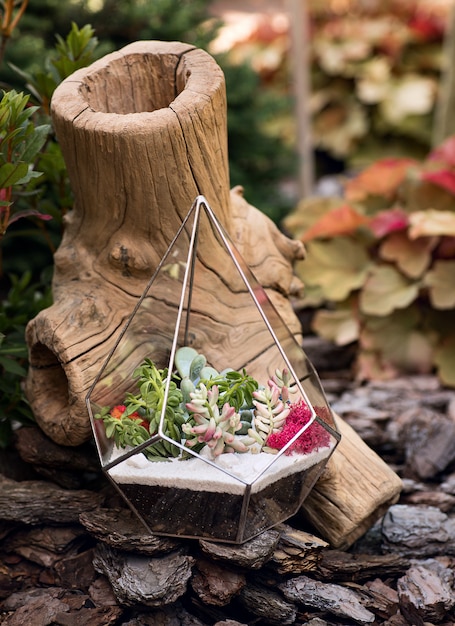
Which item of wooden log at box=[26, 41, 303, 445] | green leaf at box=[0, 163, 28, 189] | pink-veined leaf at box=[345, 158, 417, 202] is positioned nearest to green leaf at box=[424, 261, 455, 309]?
pink-veined leaf at box=[345, 158, 417, 202]

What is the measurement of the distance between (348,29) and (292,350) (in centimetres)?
499

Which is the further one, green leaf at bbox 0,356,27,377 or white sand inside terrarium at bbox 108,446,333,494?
green leaf at bbox 0,356,27,377

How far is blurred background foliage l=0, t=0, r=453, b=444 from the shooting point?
2316 mm

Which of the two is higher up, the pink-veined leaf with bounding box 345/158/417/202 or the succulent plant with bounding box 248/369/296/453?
the succulent plant with bounding box 248/369/296/453

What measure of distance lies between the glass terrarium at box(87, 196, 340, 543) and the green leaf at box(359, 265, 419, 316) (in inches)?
52.1

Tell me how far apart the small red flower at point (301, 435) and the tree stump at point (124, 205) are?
26 centimetres

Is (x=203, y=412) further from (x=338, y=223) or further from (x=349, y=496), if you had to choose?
(x=338, y=223)

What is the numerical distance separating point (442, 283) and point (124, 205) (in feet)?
5.55

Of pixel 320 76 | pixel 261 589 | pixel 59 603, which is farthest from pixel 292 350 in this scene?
pixel 320 76

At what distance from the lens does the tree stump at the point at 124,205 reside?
5.98ft

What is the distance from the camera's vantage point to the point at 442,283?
310 cm

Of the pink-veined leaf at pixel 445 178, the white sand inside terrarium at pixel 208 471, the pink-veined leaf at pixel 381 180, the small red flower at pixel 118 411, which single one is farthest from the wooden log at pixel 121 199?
the pink-veined leaf at pixel 381 180

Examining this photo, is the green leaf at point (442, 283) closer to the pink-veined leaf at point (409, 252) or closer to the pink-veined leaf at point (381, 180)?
the pink-veined leaf at point (409, 252)

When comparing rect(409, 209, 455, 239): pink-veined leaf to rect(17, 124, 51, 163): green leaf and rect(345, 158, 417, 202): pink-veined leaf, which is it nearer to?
rect(345, 158, 417, 202): pink-veined leaf
